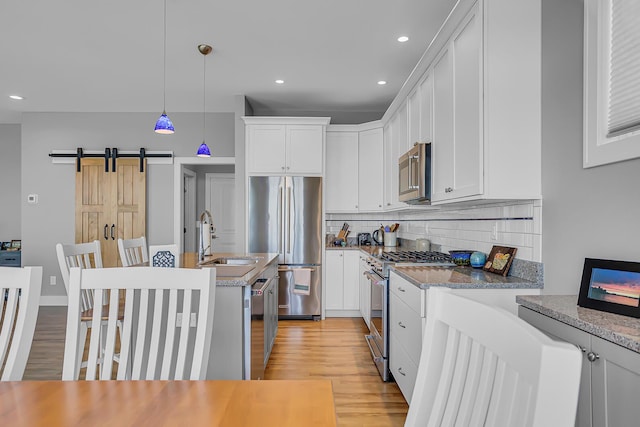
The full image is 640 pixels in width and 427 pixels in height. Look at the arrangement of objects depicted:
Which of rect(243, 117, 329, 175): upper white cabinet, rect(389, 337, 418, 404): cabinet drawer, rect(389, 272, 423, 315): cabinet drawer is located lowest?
rect(389, 337, 418, 404): cabinet drawer

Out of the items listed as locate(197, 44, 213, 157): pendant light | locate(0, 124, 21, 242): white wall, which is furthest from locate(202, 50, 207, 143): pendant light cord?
locate(0, 124, 21, 242): white wall

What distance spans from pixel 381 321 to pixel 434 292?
2300 millimetres

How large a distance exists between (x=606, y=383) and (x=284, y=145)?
4088 mm

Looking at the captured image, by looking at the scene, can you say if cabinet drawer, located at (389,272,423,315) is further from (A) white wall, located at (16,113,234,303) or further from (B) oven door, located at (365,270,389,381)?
(A) white wall, located at (16,113,234,303)

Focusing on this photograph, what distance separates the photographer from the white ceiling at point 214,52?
9.55ft

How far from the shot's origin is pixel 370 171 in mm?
4957

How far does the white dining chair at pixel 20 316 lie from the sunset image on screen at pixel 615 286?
1.87m

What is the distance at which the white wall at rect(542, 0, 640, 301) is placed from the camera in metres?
1.48

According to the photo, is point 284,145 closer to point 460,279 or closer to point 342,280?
point 342,280

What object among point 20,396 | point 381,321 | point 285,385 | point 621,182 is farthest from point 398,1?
point 20,396

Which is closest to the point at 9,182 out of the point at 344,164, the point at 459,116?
the point at 344,164

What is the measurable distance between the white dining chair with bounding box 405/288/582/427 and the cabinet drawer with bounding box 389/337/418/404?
1.51m

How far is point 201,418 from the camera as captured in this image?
783mm

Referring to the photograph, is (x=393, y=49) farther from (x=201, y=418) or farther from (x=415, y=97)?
(x=201, y=418)
